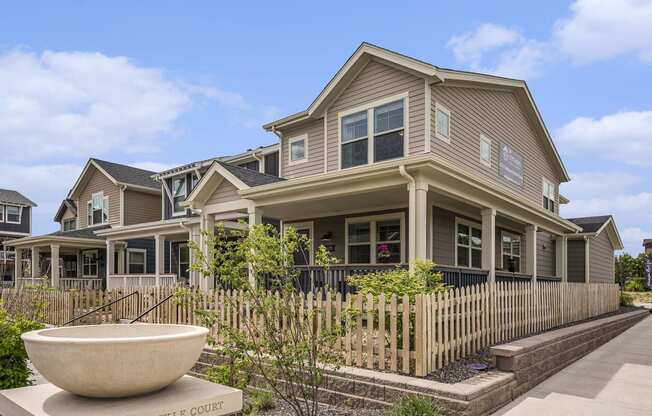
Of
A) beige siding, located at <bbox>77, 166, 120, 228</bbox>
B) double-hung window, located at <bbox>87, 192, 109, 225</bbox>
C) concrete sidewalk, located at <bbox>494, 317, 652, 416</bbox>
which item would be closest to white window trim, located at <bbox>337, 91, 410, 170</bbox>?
concrete sidewalk, located at <bbox>494, 317, 652, 416</bbox>

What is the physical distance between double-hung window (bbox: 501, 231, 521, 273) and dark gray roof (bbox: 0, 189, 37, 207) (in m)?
36.6

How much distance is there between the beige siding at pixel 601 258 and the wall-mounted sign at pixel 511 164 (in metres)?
7.25

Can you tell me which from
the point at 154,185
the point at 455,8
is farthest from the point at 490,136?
the point at 154,185

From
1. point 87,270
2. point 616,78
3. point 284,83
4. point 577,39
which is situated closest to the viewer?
point 284,83

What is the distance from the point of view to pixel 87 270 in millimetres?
26047

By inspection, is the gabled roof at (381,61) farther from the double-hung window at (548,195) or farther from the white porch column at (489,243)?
the double-hung window at (548,195)

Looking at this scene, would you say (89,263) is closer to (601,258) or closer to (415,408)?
(415,408)

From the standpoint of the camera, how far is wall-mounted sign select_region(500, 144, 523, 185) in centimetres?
1569

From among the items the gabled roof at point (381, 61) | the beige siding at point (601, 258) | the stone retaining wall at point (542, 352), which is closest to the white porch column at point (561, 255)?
the beige siding at point (601, 258)

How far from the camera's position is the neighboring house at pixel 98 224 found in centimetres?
2298

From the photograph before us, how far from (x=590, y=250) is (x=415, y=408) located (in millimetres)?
19572

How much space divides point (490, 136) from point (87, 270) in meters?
21.8

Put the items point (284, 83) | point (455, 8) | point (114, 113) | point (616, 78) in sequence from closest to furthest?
point (455, 8) → point (284, 83) → point (616, 78) → point (114, 113)

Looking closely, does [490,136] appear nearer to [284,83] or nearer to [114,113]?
[284,83]
